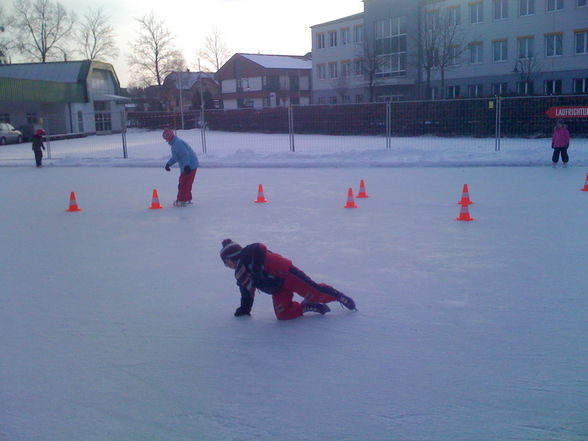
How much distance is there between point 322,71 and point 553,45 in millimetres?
24583

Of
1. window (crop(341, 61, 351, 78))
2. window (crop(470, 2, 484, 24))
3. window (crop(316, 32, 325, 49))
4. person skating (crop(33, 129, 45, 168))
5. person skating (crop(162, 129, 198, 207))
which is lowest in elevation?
person skating (crop(162, 129, 198, 207))

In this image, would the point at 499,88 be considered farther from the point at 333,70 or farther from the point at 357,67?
the point at 333,70

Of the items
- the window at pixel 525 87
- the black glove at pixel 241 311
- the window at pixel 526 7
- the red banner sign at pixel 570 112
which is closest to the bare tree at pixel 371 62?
the window at pixel 526 7

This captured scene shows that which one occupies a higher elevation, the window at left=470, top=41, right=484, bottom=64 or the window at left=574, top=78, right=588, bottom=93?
the window at left=470, top=41, right=484, bottom=64

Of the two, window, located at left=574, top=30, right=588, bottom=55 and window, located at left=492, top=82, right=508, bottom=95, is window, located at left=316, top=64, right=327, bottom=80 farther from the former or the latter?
window, located at left=574, top=30, right=588, bottom=55

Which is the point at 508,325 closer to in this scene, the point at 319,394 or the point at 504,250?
the point at 319,394

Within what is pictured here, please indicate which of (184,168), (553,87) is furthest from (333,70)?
(184,168)

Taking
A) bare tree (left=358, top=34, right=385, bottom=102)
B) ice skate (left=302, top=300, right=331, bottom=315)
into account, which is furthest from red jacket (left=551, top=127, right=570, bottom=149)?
bare tree (left=358, top=34, right=385, bottom=102)

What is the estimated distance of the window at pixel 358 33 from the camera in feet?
179

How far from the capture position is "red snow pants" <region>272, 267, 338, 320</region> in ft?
17.7

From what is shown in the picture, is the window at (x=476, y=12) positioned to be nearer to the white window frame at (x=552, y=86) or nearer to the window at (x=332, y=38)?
the white window frame at (x=552, y=86)

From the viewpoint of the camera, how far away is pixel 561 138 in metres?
17.1

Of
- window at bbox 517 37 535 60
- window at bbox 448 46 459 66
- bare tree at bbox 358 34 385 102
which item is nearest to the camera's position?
window at bbox 517 37 535 60

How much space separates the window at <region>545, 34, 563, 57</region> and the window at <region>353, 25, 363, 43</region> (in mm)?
18208
